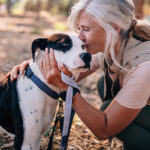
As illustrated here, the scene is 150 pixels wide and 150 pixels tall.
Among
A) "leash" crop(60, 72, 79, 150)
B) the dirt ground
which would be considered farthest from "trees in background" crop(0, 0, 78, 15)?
"leash" crop(60, 72, 79, 150)

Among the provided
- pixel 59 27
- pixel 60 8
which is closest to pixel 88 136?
pixel 59 27

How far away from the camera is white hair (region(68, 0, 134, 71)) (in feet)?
6.53

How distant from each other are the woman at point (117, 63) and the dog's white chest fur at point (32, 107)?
123mm

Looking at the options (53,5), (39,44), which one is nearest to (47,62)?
(39,44)

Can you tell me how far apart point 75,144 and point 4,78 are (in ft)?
3.74

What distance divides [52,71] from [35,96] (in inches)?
9.6

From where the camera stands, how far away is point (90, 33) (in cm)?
203

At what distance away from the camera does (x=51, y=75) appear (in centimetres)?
180

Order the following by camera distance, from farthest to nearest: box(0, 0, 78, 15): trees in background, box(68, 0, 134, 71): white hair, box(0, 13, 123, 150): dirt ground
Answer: box(0, 0, 78, 15): trees in background → box(0, 13, 123, 150): dirt ground → box(68, 0, 134, 71): white hair

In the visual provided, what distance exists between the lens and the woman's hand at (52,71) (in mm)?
1803

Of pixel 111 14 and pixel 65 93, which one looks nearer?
pixel 65 93

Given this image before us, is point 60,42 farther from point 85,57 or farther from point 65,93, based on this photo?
point 65,93

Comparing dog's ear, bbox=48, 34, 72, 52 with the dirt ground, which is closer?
dog's ear, bbox=48, 34, 72, 52

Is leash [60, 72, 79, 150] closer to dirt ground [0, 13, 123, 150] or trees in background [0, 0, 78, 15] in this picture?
dirt ground [0, 13, 123, 150]
